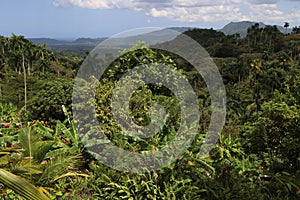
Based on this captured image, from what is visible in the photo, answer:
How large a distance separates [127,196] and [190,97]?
181 centimetres

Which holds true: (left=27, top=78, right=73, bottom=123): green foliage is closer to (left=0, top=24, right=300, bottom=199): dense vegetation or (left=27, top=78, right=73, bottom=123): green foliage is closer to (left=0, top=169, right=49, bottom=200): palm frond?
(left=0, top=24, right=300, bottom=199): dense vegetation

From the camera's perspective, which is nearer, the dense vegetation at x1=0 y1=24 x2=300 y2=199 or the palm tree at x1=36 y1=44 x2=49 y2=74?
the dense vegetation at x1=0 y1=24 x2=300 y2=199

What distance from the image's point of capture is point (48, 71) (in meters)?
40.0

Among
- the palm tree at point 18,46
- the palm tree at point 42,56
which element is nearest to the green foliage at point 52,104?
the palm tree at point 18,46

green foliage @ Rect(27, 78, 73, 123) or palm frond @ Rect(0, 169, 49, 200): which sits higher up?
palm frond @ Rect(0, 169, 49, 200)

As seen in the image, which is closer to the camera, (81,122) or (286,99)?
(81,122)

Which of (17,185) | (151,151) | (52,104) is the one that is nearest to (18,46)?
(52,104)

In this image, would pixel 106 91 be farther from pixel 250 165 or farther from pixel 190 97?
pixel 250 165

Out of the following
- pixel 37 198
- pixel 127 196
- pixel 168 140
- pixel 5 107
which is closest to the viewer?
pixel 37 198

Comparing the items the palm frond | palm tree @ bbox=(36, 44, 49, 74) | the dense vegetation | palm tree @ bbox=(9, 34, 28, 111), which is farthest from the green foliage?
palm tree @ bbox=(36, 44, 49, 74)

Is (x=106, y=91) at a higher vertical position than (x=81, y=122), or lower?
higher

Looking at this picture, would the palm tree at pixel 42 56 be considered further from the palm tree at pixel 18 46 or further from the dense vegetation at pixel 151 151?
the dense vegetation at pixel 151 151

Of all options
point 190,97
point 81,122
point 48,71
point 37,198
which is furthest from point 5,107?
point 48,71

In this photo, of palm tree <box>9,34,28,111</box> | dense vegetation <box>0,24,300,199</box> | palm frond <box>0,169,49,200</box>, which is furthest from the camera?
palm tree <box>9,34,28,111</box>
